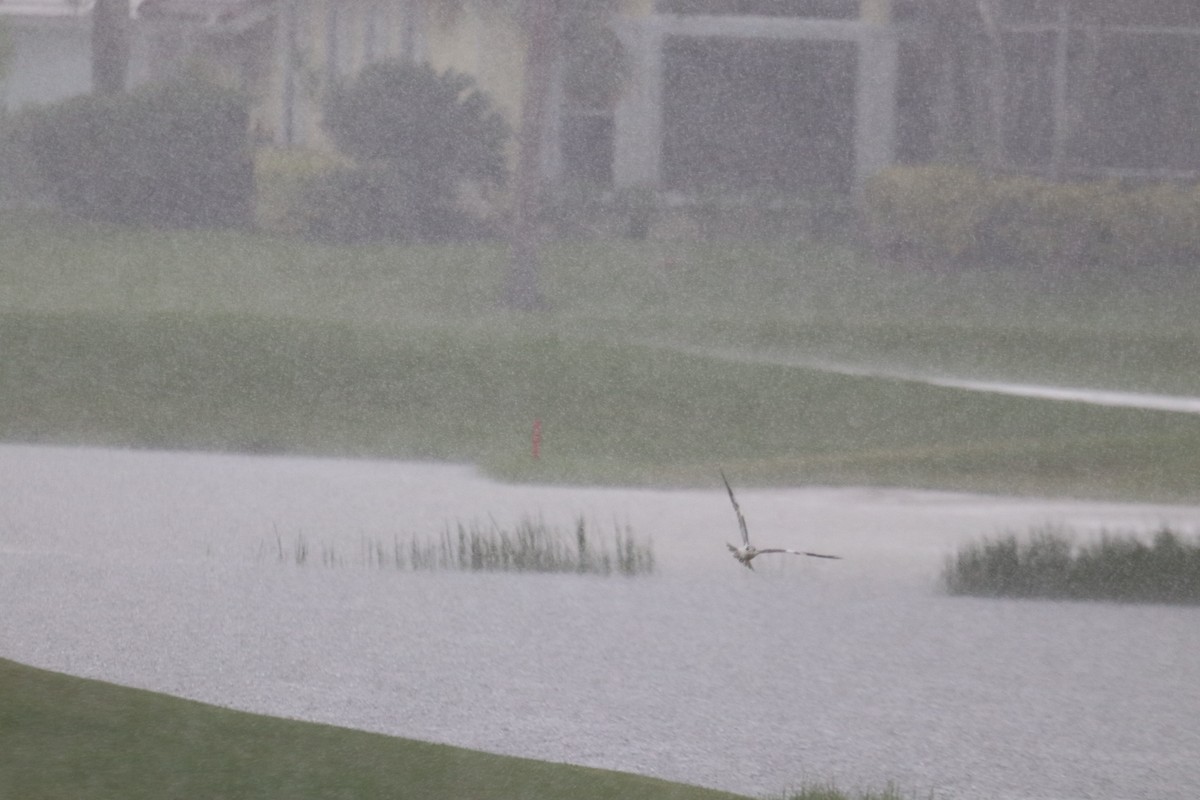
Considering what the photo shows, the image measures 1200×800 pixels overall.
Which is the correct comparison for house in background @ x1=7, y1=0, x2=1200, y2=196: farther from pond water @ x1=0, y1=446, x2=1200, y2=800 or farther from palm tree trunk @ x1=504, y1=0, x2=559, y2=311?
pond water @ x1=0, y1=446, x2=1200, y2=800

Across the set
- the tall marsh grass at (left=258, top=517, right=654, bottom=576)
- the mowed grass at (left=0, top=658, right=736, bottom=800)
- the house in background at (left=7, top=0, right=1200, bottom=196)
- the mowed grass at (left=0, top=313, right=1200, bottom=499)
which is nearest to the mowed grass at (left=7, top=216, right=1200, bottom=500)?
the mowed grass at (left=0, top=313, right=1200, bottom=499)

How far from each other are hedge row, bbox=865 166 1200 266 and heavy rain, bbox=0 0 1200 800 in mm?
18

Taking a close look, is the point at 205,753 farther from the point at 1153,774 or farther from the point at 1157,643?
the point at 1157,643

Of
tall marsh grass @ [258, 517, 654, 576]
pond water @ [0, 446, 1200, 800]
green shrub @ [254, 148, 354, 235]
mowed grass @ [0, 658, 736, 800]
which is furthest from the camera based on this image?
green shrub @ [254, 148, 354, 235]

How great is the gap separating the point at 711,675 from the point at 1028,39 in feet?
12.2

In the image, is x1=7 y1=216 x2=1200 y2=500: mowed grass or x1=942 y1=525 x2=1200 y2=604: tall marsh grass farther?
x1=7 y1=216 x2=1200 y2=500: mowed grass

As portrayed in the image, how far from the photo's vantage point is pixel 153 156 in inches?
274

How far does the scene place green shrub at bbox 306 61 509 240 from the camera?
6648 mm

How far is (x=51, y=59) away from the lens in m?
6.80

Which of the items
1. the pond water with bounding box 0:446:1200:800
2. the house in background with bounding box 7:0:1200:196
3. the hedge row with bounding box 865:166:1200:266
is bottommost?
the pond water with bounding box 0:446:1200:800

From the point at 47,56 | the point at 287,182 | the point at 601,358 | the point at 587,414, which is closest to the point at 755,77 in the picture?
the point at 601,358

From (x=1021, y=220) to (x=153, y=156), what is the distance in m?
3.80

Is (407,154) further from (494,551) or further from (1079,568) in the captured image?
(1079,568)

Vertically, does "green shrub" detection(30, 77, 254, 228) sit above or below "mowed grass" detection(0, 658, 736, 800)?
above
